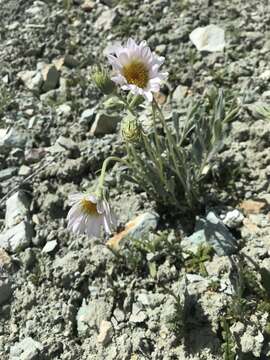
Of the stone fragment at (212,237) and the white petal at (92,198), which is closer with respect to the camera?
the white petal at (92,198)

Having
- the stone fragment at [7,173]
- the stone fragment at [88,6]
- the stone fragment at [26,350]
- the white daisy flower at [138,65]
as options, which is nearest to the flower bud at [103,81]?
the white daisy flower at [138,65]

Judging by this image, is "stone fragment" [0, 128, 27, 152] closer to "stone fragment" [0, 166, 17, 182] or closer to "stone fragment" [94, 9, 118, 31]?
"stone fragment" [0, 166, 17, 182]

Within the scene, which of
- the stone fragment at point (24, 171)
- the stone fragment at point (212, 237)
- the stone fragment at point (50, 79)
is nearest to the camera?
the stone fragment at point (212, 237)

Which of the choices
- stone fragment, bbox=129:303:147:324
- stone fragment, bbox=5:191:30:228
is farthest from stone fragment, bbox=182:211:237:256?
stone fragment, bbox=5:191:30:228

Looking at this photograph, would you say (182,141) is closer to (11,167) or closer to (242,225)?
(242,225)

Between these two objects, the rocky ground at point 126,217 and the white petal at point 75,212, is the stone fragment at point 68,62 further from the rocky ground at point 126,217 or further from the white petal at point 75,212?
the white petal at point 75,212

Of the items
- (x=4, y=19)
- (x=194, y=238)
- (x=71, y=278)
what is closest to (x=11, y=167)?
(x=71, y=278)
